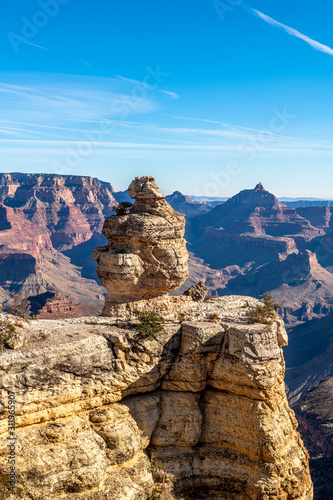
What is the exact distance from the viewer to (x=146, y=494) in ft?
80.4

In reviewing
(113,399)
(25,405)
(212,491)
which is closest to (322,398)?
(212,491)

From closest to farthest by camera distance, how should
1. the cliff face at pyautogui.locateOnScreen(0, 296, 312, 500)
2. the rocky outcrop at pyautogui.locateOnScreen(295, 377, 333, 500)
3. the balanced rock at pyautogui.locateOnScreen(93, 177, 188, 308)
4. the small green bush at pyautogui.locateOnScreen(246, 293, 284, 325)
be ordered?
the cliff face at pyautogui.locateOnScreen(0, 296, 312, 500), the small green bush at pyautogui.locateOnScreen(246, 293, 284, 325), the balanced rock at pyautogui.locateOnScreen(93, 177, 188, 308), the rocky outcrop at pyautogui.locateOnScreen(295, 377, 333, 500)

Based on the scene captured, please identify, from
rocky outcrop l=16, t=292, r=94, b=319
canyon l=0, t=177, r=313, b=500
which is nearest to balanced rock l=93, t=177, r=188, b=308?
canyon l=0, t=177, r=313, b=500

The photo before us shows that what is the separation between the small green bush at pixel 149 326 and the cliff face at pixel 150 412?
1.36 feet

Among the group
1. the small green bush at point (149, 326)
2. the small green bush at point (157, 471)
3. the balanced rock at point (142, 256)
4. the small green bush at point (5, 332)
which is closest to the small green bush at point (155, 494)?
the small green bush at point (157, 471)

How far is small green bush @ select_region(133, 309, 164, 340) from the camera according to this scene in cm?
2623

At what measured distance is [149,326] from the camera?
87.4 feet

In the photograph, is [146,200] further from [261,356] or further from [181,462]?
[181,462]

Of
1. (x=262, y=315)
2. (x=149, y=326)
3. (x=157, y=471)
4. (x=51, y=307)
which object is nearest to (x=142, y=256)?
(x=149, y=326)

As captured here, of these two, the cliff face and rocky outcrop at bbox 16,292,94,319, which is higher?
rocky outcrop at bbox 16,292,94,319

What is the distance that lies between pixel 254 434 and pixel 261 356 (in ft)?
14.8

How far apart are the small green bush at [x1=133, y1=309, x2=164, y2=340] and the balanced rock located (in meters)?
3.40

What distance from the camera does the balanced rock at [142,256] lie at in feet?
97.9

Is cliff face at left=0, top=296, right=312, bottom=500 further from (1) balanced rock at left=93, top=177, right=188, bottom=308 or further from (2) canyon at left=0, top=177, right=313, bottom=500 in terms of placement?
(1) balanced rock at left=93, top=177, right=188, bottom=308
